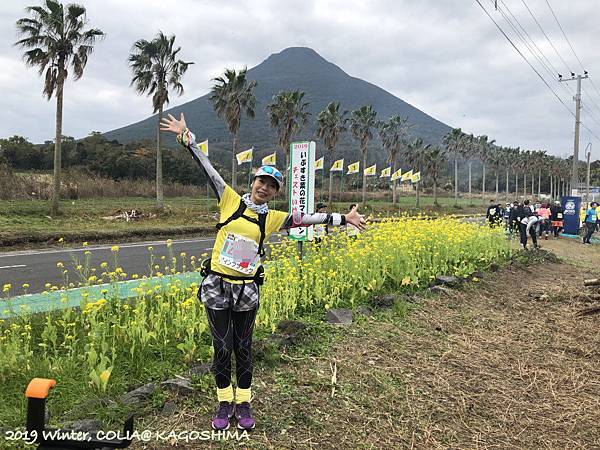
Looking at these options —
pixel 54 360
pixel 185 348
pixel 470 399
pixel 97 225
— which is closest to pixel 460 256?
pixel 470 399

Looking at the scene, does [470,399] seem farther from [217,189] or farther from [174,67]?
[174,67]

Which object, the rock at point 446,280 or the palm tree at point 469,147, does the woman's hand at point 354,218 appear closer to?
the rock at point 446,280

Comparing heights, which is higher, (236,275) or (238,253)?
(238,253)

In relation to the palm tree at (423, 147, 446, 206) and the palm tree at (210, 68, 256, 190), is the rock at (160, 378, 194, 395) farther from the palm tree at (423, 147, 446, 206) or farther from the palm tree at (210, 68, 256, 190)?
the palm tree at (423, 147, 446, 206)

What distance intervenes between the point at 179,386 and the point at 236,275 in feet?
3.73

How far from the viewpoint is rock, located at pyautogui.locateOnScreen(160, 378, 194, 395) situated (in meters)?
3.35

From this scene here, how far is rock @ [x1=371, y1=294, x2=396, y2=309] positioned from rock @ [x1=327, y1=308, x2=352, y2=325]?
0.75 meters

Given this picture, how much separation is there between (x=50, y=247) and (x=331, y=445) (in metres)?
13.5

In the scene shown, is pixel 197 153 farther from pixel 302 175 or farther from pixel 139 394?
pixel 302 175

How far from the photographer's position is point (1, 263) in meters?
10.4

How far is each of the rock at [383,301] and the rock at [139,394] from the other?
137 inches

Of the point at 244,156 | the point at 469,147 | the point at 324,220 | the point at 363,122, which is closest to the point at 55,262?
the point at 324,220

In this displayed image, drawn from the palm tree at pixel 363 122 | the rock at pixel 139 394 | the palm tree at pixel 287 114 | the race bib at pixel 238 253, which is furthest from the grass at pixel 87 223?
the palm tree at pixel 363 122

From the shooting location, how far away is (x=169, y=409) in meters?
3.14
